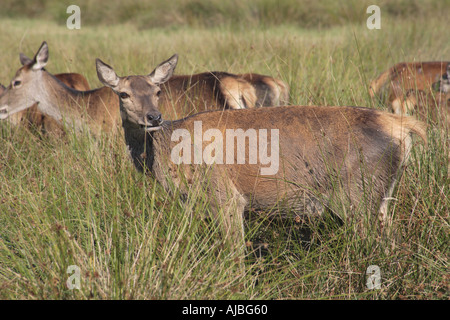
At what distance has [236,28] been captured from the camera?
13.4 meters

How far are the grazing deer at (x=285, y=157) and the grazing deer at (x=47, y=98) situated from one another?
7.54 ft

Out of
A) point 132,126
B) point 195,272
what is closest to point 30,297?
point 195,272

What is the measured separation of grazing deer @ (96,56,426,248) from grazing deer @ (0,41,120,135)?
230 cm

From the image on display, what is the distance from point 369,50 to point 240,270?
6.56 metres

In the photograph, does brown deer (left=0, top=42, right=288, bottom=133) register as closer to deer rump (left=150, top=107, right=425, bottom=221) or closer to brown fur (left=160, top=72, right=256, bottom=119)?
brown fur (left=160, top=72, right=256, bottom=119)

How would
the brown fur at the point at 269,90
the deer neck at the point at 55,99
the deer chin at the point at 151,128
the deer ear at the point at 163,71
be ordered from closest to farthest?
the deer chin at the point at 151,128 < the deer ear at the point at 163,71 < the brown fur at the point at 269,90 < the deer neck at the point at 55,99

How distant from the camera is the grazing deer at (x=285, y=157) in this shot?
3713mm

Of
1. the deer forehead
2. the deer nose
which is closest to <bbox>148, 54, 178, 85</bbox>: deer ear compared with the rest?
the deer forehead

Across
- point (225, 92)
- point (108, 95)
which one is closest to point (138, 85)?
point (225, 92)

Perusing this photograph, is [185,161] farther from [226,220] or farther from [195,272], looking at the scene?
[195,272]

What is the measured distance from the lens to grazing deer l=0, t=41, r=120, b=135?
641 cm

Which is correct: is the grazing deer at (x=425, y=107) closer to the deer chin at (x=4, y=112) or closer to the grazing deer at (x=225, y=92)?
the grazing deer at (x=225, y=92)

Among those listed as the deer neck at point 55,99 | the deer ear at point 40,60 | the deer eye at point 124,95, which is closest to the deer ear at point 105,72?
the deer eye at point 124,95

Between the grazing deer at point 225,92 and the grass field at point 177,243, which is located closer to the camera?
the grass field at point 177,243
